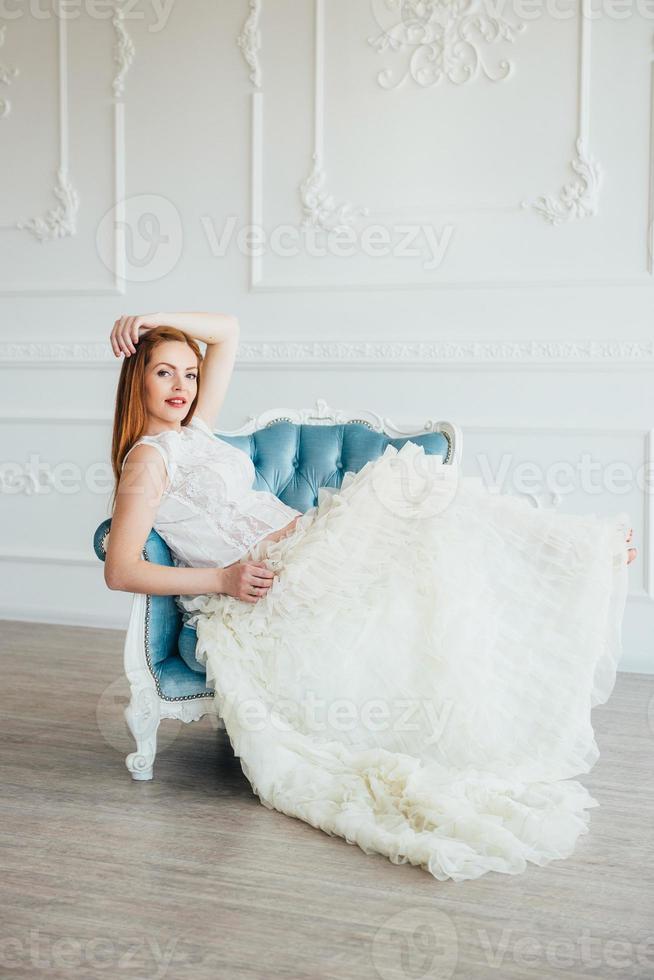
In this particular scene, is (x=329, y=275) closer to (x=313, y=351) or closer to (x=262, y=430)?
(x=313, y=351)

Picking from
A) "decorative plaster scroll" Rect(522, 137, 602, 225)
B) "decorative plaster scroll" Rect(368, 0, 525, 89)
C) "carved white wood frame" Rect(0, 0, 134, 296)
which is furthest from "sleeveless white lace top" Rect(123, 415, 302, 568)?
"decorative plaster scroll" Rect(368, 0, 525, 89)

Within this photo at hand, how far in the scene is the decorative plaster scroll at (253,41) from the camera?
389 centimetres

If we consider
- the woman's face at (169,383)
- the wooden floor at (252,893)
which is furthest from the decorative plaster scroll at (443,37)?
the wooden floor at (252,893)

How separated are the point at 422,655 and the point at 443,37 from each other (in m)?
2.61

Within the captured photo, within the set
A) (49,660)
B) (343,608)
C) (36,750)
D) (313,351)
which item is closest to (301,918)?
(343,608)

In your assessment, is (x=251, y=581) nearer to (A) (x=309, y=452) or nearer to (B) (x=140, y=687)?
(B) (x=140, y=687)

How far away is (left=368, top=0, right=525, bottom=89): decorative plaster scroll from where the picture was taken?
363cm

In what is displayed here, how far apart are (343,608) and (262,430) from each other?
943 mm

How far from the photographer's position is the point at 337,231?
3842 millimetres

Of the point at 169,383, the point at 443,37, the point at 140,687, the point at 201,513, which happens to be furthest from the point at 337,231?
the point at 140,687

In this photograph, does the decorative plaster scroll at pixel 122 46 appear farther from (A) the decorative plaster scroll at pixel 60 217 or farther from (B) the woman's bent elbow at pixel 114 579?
(B) the woman's bent elbow at pixel 114 579

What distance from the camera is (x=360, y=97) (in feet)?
12.4

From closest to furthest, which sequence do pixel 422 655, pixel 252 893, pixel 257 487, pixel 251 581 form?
1. pixel 252 893
2. pixel 422 655
3. pixel 251 581
4. pixel 257 487

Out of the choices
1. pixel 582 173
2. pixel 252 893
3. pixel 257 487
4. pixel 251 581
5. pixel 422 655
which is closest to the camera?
pixel 252 893
